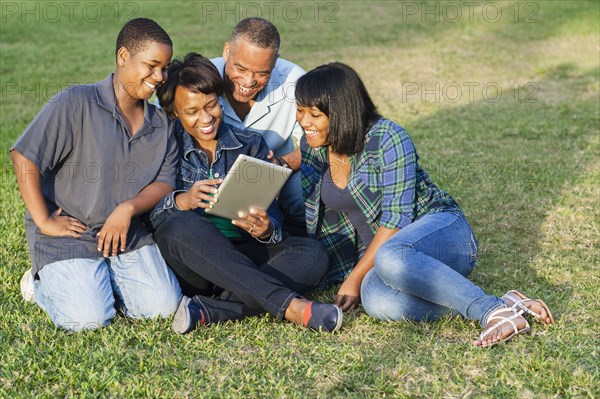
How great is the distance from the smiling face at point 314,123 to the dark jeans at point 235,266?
55 centimetres

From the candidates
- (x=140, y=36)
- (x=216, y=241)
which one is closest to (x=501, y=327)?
(x=216, y=241)

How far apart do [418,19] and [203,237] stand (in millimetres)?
13114

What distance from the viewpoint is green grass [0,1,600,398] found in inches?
131

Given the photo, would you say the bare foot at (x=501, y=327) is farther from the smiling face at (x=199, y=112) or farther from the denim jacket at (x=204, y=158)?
the smiling face at (x=199, y=112)

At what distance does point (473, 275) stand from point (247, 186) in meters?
1.55

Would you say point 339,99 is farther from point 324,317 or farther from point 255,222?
point 324,317

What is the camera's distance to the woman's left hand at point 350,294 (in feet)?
13.4

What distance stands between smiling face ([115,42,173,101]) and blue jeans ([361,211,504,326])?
1444 millimetres

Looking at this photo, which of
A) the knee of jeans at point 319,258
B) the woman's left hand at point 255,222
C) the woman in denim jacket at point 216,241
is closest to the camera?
the woman in denim jacket at point 216,241

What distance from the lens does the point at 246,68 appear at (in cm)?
469

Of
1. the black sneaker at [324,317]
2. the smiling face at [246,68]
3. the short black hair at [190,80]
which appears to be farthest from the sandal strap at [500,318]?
the smiling face at [246,68]

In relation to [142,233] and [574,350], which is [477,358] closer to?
[574,350]

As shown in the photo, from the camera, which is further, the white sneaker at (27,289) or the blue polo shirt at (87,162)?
the white sneaker at (27,289)

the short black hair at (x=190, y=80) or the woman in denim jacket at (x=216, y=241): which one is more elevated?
the short black hair at (x=190, y=80)
